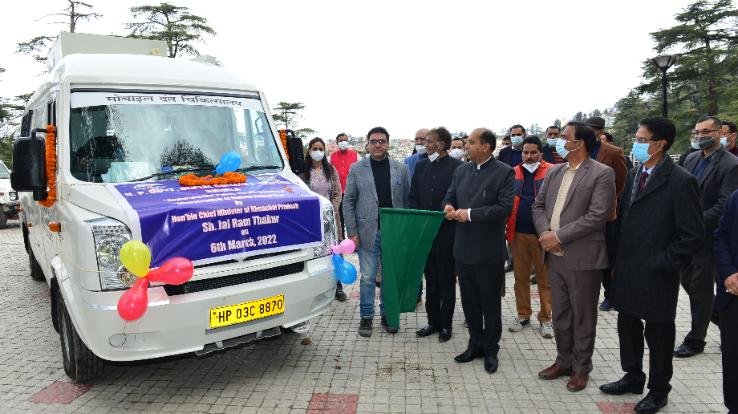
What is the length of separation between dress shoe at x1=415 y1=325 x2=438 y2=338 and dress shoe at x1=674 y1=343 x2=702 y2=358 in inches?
92.9

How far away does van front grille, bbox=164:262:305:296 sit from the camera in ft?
11.7

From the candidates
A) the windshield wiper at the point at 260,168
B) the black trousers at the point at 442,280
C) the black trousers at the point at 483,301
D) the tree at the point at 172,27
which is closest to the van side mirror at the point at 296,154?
the windshield wiper at the point at 260,168

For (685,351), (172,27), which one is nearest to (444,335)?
(685,351)

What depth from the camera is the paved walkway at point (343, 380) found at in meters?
3.82

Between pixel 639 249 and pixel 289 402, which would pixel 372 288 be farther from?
pixel 639 249

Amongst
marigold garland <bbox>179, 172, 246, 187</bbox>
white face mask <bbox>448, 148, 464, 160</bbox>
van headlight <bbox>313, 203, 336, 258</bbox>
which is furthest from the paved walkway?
white face mask <bbox>448, 148, 464, 160</bbox>

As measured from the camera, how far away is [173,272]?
130 inches

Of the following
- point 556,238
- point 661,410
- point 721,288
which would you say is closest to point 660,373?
point 661,410

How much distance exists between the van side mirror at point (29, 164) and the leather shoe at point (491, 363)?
4.13 metres

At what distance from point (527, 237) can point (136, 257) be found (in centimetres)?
402

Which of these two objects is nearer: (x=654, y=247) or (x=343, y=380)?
(x=654, y=247)

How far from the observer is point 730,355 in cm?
318

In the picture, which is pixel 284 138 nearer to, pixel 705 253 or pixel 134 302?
pixel 134 302

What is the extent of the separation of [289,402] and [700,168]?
4480 millimetres
